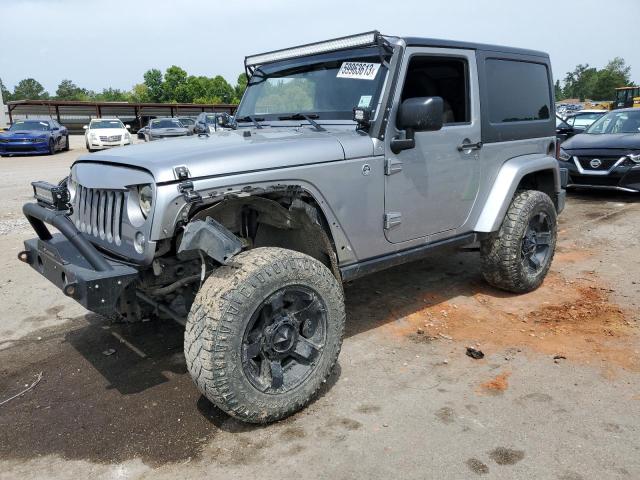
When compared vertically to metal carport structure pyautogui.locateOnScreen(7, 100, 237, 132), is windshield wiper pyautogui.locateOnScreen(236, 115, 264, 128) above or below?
below

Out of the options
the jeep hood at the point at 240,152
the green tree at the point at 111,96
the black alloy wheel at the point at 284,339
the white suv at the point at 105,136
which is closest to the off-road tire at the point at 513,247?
the jeep hood at the point at 240,152

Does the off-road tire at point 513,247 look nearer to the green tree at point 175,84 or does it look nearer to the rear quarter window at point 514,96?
the rear quarter window at point 514,96

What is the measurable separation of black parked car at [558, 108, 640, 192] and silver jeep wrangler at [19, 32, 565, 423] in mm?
5364

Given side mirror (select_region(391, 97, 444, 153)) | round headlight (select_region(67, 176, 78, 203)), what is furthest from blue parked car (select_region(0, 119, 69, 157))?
side mirror (select_region(391, 97, 444, 153))

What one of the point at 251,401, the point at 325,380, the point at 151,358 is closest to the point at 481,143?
the point at 325,380

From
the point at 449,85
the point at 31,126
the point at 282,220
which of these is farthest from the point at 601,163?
the point at 31,126

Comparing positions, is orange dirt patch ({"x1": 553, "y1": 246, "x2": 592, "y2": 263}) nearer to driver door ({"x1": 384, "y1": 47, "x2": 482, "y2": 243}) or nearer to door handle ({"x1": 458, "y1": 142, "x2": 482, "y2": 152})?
driver door ({"x1": 384, "y1": 47, "x2": 482, "y2": 243})

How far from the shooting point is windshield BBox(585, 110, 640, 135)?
9.88 metres

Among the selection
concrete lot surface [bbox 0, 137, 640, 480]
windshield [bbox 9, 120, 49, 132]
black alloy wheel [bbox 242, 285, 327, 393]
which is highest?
windshield [bbox 9, 120, 49, 132]

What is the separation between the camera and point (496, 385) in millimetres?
3359

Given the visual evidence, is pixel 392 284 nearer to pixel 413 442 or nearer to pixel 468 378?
pixel 468 378

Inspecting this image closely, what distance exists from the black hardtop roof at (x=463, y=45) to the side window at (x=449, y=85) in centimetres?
10

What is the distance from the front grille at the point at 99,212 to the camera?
2932 mm

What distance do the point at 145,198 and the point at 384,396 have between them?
5.95ft
